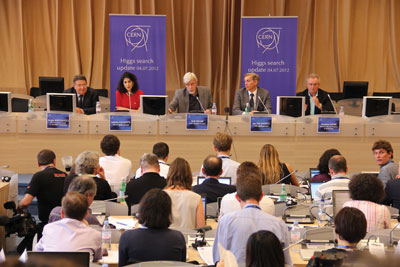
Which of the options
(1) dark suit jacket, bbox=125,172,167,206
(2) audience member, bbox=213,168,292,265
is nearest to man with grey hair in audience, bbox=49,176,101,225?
(1) dark suit jacket, bbox=125,172,167,206

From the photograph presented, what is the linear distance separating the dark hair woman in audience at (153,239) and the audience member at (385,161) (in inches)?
120

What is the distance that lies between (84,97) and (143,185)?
3554 millimetres

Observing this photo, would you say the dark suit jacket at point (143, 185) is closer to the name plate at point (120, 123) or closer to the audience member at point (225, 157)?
the audience member at point (225, 157)

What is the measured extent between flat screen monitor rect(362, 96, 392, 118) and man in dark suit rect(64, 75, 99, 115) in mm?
3642

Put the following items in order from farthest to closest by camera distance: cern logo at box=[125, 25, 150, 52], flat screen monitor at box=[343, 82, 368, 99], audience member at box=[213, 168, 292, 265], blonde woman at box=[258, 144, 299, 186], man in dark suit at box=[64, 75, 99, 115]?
flat screen monitor at box=[343, 82, 368, 99] → cern logo at box=[125, 25, 150, 52] → man in dark suit at box=[64, 75, 99, 115] → blonde woman at box=[258, 144, 299, 186] → audience member at box=[213, 168, 292, 265]

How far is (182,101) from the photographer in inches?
336

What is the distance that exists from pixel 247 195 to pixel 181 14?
350 inches

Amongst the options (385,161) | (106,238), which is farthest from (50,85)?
(106,238)

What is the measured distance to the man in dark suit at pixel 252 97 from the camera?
8.48 metres

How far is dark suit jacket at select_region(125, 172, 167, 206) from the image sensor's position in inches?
207

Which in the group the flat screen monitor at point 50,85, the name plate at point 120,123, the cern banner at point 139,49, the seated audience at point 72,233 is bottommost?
the seated audience at point 72,233

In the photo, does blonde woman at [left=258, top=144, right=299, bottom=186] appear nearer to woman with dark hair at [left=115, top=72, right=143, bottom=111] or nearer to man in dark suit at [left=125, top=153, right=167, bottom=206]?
man in dark suit at [left=125, top=153, right=167, bottom=206]

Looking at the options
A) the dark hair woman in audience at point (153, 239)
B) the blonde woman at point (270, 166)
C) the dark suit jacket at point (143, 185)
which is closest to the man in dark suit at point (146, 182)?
the dark suit jacket at point (143, 185)

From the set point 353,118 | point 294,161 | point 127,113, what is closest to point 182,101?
point 127,113
